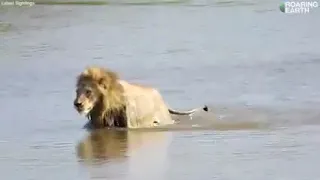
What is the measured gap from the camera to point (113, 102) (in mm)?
12633

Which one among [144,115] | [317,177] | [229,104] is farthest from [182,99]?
[317,177]

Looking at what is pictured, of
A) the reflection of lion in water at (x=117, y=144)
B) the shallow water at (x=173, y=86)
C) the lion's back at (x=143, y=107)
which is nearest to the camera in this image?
the shallow water at (x=173, y=86)

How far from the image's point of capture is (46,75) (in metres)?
16.2

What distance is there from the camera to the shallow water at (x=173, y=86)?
10.4m

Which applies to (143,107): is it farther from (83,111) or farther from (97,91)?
(83,111)

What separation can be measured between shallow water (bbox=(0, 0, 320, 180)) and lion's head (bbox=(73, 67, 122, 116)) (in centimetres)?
27

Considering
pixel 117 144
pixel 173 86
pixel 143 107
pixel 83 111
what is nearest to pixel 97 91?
pixel 83 111

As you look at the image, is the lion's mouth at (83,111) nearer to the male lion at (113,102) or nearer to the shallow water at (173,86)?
the male lion at (113,102)

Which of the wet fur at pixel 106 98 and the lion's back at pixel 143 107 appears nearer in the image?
the wet fur at pixel 106 98

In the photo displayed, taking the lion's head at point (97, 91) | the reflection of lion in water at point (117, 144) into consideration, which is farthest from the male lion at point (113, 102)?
the reflection of lion in water at point (117, 144)

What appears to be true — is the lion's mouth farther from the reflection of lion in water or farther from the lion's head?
the reflection of lion in water

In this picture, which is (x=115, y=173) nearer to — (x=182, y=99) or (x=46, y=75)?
(x=182, y=99)

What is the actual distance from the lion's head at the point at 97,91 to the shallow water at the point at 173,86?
0.90ft

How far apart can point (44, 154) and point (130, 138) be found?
1262mm
